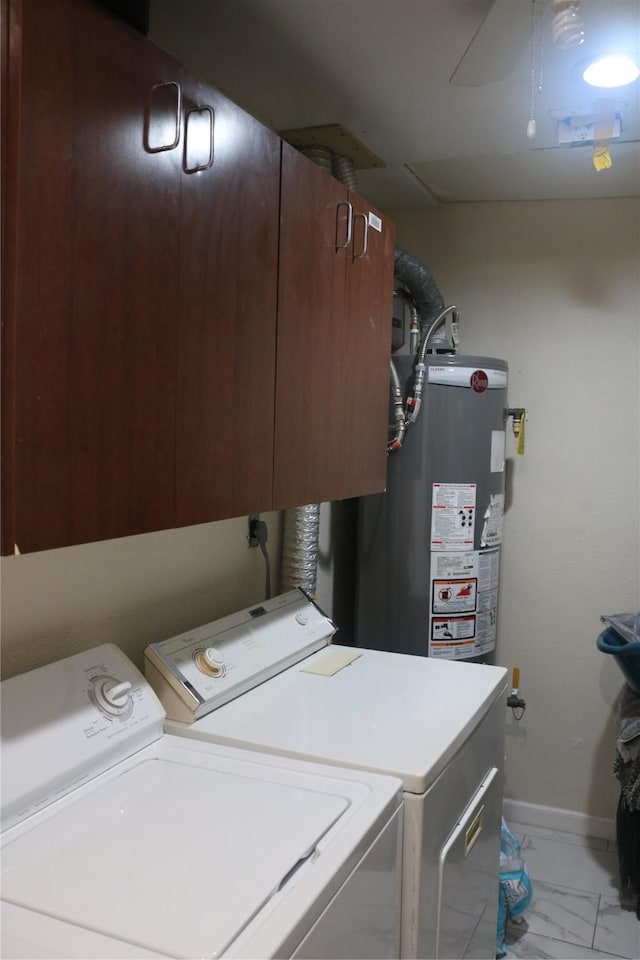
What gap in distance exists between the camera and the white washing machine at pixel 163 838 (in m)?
0.86

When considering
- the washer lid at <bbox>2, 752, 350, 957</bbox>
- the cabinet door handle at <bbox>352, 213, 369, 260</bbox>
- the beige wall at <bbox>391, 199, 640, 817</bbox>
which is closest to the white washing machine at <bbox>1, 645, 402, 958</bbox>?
the washer lid at <bbox>2, 752, 350, 957</bbox>

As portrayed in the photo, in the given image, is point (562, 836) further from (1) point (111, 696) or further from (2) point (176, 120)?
(2) point (176, 120)

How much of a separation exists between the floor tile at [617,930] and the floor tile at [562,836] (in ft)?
1.00

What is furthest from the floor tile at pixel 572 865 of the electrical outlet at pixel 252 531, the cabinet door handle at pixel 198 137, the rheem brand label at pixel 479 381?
the cabinet door handle at pixel 198 137

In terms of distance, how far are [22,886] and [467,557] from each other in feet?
5.75

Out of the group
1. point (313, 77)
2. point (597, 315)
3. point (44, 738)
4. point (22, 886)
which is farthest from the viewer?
point (597, 315)

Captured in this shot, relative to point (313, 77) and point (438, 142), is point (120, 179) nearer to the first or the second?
point (313, 77)

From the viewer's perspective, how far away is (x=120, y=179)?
102cm

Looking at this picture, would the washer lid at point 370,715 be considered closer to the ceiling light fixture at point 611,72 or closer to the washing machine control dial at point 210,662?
the washing machine control dial at point 210,662

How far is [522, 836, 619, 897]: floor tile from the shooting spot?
2502mm

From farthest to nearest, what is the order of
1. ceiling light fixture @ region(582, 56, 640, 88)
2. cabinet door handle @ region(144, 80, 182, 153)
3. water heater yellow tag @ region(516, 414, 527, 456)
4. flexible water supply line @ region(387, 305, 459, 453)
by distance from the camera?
water heater yellow tag @ region(516, 414, 527, 456), flexible water supply line @ region(387, 305, 459, 453), ceiling light fixture @ region(582, 56, 640, 88), cabinet door handle @ region(144, 80, 182, 153)

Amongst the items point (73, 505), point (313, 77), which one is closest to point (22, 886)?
point (73, 505)

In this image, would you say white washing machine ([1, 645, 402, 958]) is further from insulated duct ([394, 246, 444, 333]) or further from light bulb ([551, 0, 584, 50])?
insulated duct ([394, 246, 444, 333])

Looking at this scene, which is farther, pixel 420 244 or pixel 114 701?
pixel 420 244
